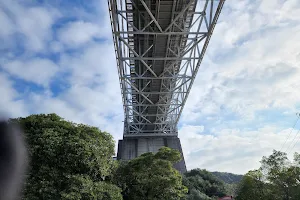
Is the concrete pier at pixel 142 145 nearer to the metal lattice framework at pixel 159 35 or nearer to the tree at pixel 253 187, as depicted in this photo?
the metal lattice framework at pixel 159 35

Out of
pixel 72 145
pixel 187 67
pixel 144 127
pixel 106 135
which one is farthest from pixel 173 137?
pixel 72 145

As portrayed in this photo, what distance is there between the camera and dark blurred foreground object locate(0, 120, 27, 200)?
8.70ft

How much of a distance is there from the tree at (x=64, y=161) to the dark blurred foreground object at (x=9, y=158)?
904cm

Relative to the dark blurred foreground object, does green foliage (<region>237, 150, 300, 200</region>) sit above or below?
above

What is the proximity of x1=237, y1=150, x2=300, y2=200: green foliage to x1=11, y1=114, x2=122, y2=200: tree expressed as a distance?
11.7m

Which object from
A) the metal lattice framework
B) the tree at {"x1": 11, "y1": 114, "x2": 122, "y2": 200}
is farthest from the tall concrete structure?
the tree at {"x1": 11, "y1": 114, "x2": 122, "y2": 200}

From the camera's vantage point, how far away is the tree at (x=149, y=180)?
17.2 m

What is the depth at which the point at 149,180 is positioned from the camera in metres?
17.1

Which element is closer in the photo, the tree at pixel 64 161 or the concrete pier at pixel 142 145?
the tree at pixel 64 161

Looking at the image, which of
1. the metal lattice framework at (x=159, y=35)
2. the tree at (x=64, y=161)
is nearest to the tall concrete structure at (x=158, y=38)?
the metal lattice framework at (x=159, y=35)

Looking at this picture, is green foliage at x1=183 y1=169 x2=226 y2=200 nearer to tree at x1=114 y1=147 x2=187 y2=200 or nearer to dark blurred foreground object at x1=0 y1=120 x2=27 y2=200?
tree at x1=114 y1=147 x2=187 y2=200

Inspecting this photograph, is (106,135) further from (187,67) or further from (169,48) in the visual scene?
(187,67)

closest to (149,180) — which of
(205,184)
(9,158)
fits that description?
(9,158)

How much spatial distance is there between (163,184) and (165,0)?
1329 cm
